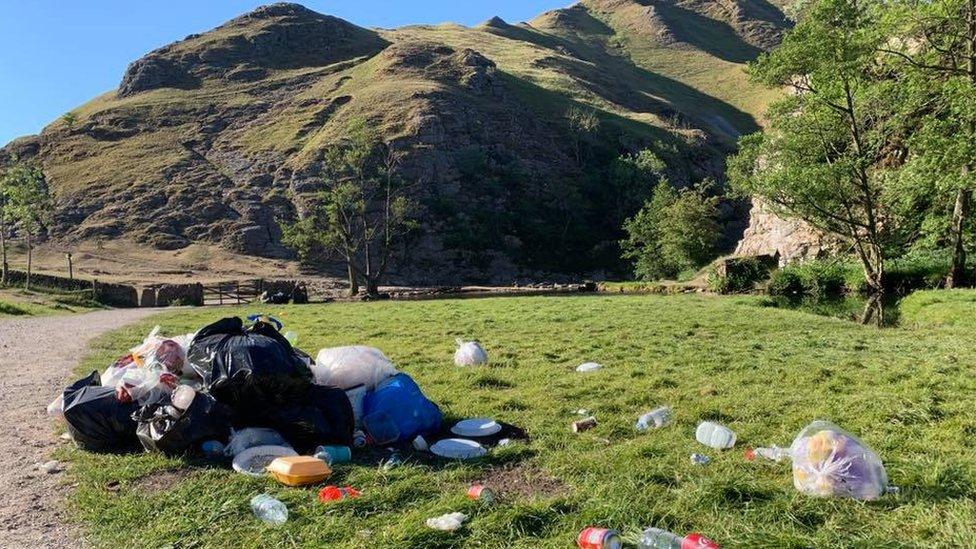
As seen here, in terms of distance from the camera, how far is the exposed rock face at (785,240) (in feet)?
85.5

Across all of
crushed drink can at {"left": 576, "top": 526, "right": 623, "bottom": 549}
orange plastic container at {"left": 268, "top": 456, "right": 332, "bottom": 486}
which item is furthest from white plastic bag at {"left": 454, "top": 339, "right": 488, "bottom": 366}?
crushed drink can at {"left": 576, "top": 526, "right": 623, "bottom": 549}

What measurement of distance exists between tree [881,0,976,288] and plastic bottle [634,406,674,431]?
1181 centimetres

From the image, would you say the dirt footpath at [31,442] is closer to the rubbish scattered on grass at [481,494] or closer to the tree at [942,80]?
the rubbish scattered on grass at [481,494]

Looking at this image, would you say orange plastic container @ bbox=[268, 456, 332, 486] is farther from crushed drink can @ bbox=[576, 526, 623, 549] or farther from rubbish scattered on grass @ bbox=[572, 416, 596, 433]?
rubbish scattered on grass @ bbox=[572, 416, 596, 433]

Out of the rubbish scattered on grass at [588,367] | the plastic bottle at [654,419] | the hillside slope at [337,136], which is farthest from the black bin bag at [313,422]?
the hillside slope at [337,136]

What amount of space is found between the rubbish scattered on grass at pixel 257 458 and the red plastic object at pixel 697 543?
3.03m

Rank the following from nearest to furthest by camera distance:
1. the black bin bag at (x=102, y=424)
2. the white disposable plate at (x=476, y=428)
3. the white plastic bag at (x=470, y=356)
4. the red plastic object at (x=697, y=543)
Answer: the red plastic object at (x=697, y=543)
the black bin bag at (x=102, y=424)
the white disposable plate at (x=476, y=428)
the white plastic bag at (x=470, y=356)

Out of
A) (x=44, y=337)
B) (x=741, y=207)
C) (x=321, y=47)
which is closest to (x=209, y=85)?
(x=321, y=47)

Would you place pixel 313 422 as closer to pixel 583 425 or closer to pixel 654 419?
pixel 583 425

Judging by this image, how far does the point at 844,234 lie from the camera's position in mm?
16500

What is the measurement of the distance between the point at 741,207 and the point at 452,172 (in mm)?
30465

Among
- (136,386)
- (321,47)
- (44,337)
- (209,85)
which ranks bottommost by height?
(44,337)

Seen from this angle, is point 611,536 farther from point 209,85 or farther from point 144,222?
point 209,85

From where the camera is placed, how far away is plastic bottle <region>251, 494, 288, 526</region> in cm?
382
